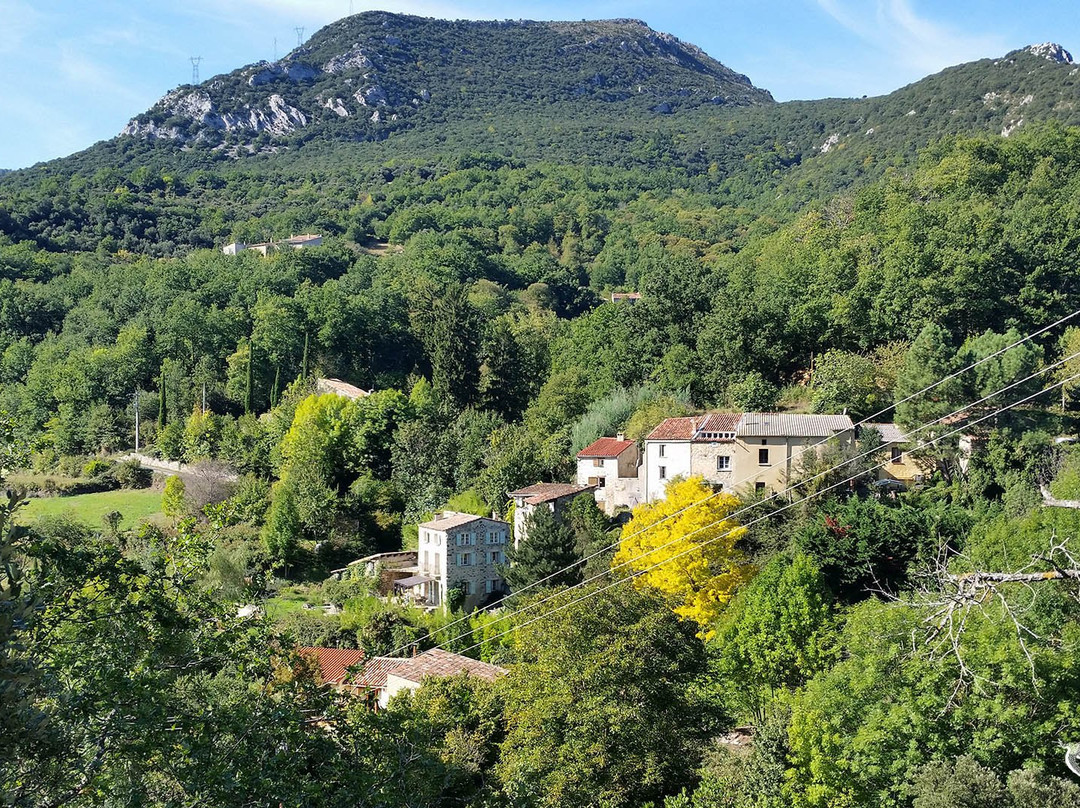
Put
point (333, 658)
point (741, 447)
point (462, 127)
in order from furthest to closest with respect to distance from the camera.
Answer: point (462, 127), point (741, 447), point (333, 658)

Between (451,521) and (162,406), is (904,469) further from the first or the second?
(162,406)

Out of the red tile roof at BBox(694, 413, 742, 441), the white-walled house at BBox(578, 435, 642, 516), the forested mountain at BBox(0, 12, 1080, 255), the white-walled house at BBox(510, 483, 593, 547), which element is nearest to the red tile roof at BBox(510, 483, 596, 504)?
the white-walled house at BBox(510, 483, 593, 547)

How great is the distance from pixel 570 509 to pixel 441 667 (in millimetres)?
10491

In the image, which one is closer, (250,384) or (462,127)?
(250,384)

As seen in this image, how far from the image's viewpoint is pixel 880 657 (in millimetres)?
19344

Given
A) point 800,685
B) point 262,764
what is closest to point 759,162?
point 800,685

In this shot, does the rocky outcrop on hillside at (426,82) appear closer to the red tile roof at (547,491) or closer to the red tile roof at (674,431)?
the red tile roof at (547,491)

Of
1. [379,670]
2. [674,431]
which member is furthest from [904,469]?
[379,670]

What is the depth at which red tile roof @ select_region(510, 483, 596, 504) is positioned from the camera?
3597 centimetres

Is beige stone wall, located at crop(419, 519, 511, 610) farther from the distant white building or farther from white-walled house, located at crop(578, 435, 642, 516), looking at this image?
the distant white building

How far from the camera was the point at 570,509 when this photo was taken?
117 ft

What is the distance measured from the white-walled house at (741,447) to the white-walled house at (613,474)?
1911 mm

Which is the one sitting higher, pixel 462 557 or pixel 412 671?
pixel 462 557

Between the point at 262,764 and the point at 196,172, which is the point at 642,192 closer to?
the point at 196,172
